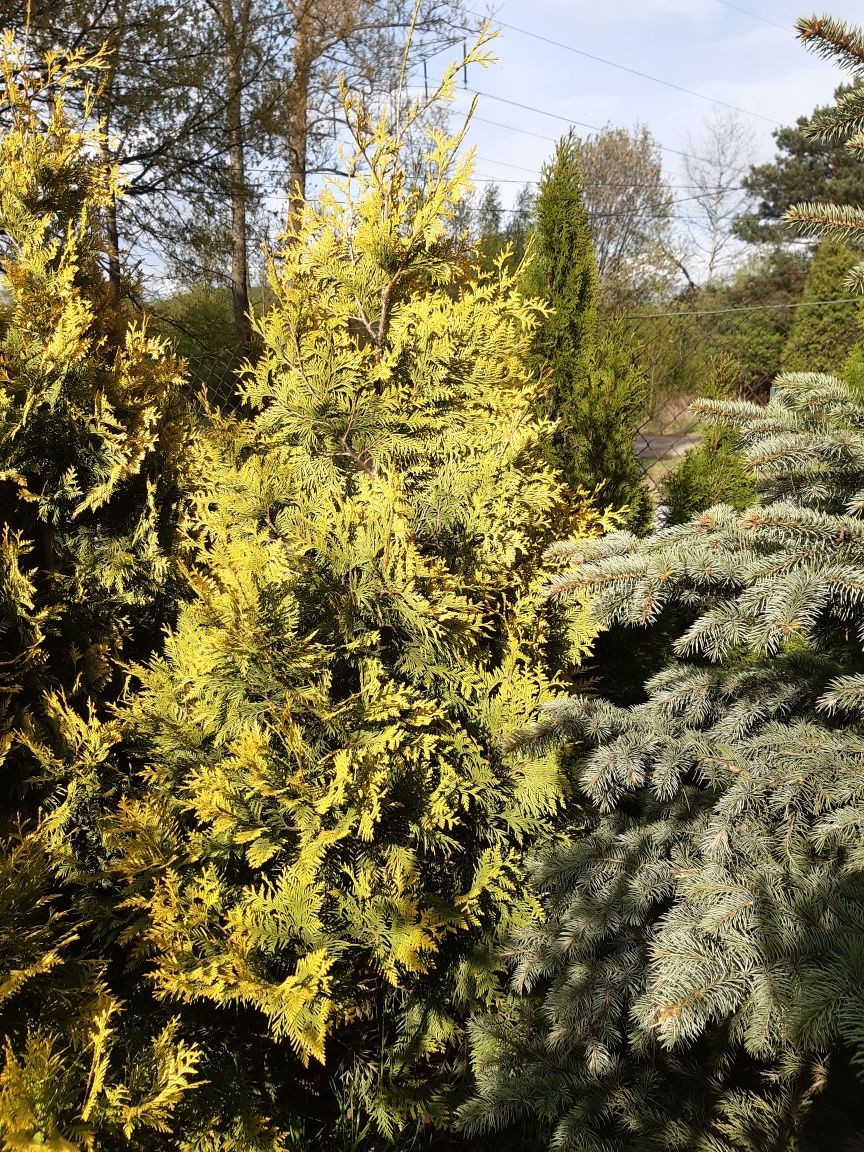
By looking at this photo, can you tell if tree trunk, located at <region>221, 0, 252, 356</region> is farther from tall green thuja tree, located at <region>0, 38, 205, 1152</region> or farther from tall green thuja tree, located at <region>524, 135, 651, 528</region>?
tall green thuja tree, located at <region>0, 38, 205, 1152</region>

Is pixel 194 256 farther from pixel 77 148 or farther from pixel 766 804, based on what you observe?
pixel 766 804

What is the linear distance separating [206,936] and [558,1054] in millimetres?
1068

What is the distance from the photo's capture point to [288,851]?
87.7 inches

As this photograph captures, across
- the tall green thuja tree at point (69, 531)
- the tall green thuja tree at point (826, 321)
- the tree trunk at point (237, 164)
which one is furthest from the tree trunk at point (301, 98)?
the tall green thuja tree at point (826, 321)

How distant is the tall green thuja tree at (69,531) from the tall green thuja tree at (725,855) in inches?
49.0

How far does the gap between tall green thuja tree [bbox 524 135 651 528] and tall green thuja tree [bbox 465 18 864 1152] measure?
1978 mm

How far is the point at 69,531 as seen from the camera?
267 centimetres

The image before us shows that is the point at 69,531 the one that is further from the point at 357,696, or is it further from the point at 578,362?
the point at 578,362

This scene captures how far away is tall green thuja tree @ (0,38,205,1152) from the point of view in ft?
7.31

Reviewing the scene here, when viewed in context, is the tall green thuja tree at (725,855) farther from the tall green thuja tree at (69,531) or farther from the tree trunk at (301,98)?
the tree trunk at (301,98)

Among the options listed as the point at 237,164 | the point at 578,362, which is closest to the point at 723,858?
the point at 578,362

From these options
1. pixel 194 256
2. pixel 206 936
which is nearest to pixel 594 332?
pixel 206 936

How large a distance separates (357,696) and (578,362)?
3.07 m

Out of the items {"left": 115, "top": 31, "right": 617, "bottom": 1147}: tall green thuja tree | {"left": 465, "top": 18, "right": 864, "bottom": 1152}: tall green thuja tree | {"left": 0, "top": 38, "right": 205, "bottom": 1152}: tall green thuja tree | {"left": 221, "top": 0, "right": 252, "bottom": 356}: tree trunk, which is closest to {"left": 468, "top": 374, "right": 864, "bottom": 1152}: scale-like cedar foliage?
{"left": 465, "top": 18, "right": 864, "bottom": 1152}: tall green thuja tree
